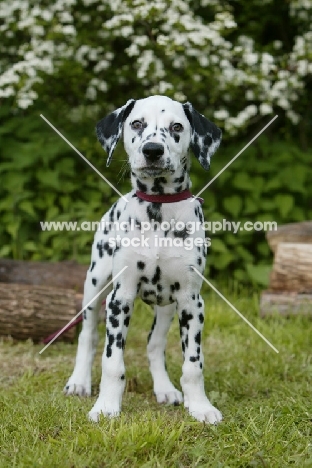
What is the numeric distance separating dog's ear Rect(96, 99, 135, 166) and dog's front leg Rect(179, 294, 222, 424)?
41.0 inches

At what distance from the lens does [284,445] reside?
3371 mm

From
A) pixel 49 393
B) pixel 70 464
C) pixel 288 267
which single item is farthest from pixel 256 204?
pixel 70 464

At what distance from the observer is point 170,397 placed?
4.39 meters

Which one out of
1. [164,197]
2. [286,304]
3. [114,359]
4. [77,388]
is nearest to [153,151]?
[164,197]

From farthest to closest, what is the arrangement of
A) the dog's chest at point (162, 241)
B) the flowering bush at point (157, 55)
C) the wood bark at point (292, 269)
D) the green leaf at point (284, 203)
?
1. the green leaf at point (284, 203)
2. the flowering bush at point (157, 55)
3. the wood bark at point (292, 269)
4. the dog's chest at point (162, 241)

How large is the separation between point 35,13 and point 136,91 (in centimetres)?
196

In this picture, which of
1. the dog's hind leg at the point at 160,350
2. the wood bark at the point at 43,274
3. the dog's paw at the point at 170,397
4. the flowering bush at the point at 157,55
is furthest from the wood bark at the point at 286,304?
the dog's paw at the point at 170,397

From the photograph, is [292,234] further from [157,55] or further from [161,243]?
[161,243]

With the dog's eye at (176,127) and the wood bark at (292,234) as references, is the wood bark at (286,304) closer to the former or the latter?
the wood bark at (292,234)

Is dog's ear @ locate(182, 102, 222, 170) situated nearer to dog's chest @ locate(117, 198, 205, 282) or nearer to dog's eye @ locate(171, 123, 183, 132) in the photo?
dog's eye @ locate(171, 123, 183, 132)

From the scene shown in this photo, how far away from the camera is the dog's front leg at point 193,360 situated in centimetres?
392

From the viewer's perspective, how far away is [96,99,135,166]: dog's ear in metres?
4.03

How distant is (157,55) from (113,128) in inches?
153

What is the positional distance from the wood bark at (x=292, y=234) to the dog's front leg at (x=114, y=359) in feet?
11.4
